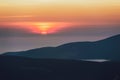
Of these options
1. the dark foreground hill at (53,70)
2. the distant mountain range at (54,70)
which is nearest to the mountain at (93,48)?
the distant mountain range at (54,70)

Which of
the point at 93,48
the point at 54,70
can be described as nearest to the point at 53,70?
the point at 54,70

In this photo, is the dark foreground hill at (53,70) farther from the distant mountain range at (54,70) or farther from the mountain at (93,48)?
the mountain at (93,48)

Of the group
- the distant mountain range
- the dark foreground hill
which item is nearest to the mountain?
the distant mountain range

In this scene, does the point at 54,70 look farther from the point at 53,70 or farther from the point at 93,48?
the point at 93,48

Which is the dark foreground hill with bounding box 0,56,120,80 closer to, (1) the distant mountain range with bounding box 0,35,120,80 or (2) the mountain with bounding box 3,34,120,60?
(1) the distant mountain range with bounding box 0,35,120,80

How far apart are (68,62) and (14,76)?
14969 millimetres

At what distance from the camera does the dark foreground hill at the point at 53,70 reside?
74.2 m

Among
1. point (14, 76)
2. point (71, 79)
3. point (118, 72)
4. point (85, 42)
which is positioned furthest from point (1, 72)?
point (85, 42)

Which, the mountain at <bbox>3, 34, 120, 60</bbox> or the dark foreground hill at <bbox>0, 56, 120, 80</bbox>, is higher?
the mountain at <bbox>3, 34, 120, 60</bbox>

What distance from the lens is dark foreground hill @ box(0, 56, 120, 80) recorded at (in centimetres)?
7419

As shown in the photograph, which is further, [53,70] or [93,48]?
[93,48]

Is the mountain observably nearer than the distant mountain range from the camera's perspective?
No

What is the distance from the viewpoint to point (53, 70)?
7894cm

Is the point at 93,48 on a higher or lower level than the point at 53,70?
higher
